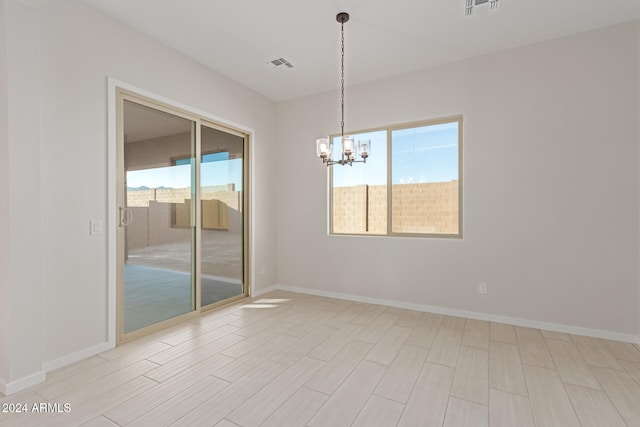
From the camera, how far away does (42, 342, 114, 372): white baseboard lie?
235 cm

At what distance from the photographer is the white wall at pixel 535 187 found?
295cm

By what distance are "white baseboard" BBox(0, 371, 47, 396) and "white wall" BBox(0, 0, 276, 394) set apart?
35 mm

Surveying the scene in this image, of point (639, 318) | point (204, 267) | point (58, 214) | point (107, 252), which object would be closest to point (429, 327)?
point (639, 318)

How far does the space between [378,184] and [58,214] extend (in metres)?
3.48

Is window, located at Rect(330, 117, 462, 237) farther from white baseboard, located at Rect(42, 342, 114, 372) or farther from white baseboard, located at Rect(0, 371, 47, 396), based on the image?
white baseboard, located at Rect(0, 371, 47, 396)

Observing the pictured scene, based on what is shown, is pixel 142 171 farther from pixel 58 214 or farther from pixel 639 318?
pixel 639 318

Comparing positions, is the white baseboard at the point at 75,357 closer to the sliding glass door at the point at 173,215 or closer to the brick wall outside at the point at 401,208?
the sliding glass door at the point at 173,215

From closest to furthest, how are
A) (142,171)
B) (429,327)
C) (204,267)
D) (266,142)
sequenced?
(142,171) < (429,327) < (204,267) < (266,142)

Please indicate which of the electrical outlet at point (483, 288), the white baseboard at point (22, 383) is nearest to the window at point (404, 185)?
the electrical outlet at point (483, 288)

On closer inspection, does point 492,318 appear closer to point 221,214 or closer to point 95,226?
point 221,214

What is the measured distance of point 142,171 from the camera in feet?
10.1

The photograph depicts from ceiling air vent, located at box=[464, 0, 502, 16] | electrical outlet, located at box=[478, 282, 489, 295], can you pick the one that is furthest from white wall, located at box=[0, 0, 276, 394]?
electrical outlet, located at box=[478, 282, 489, 295]

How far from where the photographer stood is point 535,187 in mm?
3256

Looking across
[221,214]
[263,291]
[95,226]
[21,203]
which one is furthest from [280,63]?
[263,291]
